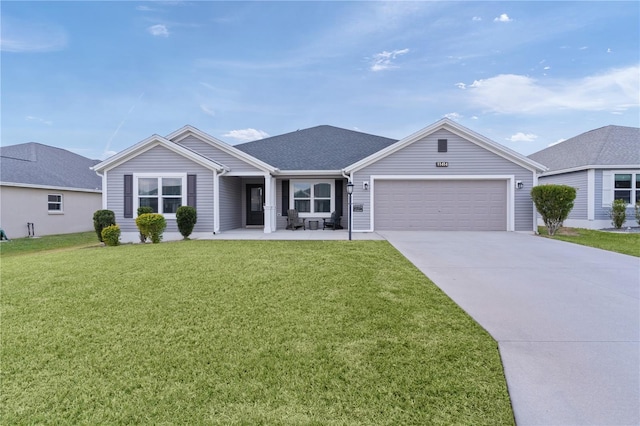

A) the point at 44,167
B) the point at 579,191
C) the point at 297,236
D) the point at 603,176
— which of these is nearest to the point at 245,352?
the point at 297,236

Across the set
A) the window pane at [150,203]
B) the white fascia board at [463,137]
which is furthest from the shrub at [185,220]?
the white fascia board at [463,137]

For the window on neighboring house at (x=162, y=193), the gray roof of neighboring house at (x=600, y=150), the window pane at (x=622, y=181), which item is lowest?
the window on neighboring house at (x=162, y=193)

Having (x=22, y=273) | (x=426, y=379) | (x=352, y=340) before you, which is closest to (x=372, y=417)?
(x=426, y=379)

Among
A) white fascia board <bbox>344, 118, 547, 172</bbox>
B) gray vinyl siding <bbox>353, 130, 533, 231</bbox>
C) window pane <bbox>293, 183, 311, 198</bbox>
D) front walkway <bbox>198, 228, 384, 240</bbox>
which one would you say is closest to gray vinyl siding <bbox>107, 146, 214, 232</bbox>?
front walkway <bbox>198, 228, 384, 240</bbox>

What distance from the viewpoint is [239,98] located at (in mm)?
18875

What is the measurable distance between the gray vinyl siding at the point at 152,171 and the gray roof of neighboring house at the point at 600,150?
1724 centimetres

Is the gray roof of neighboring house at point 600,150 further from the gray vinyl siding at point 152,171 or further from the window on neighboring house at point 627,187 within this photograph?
the gray vinyl siding at point 152,171

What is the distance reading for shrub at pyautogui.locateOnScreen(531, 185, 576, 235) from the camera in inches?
470

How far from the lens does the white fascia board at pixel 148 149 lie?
12359 millimetres

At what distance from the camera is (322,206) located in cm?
1519

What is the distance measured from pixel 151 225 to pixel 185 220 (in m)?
1.09

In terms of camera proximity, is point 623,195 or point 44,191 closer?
point 623,195

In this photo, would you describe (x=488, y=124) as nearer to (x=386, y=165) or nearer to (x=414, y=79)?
(x=414, y=79)

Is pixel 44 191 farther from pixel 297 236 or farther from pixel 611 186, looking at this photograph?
pixel 611 186
